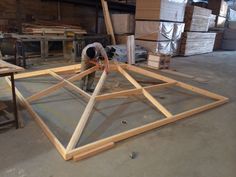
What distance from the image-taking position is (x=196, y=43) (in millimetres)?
7785

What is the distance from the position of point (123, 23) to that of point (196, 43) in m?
2.95

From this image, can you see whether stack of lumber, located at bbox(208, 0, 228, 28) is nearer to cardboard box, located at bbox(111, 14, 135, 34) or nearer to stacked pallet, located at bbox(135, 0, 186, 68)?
stacked pallet, located at bbox(135, 0, 186, 68)

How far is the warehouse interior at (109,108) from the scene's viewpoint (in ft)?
5.78

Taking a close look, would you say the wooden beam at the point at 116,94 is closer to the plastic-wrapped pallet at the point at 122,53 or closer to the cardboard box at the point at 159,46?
the plastic-wrapped pallet at the point at 122,53

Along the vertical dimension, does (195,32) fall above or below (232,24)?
below

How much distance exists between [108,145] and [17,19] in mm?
5319

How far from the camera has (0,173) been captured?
1.57 m

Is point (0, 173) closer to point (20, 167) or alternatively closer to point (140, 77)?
point (20, 167)

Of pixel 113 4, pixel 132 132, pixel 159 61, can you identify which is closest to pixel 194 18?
pixel 113 4

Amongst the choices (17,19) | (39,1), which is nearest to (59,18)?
(39,1)

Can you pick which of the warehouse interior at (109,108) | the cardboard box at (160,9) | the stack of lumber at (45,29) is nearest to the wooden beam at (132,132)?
the warehouse interior at (109,108)

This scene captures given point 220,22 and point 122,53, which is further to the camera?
point 220,22

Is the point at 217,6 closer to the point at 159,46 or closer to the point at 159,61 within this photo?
the point at 159,46

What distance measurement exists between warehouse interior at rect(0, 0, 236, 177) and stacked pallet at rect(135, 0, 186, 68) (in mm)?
28
